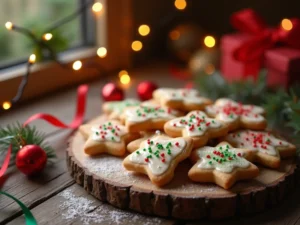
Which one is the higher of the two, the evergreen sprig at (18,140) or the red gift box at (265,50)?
the red gift box at (265,50)

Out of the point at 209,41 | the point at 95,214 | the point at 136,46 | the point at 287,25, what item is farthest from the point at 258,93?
the point at 95,214

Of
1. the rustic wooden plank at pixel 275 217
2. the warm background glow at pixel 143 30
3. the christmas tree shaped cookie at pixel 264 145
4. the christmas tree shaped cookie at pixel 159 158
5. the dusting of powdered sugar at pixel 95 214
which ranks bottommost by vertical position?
the rustic wooden plank at pixel 275 217

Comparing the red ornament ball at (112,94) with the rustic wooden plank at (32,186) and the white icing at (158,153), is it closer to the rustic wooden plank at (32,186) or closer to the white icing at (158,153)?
the rustic wooden plank at (32,186)

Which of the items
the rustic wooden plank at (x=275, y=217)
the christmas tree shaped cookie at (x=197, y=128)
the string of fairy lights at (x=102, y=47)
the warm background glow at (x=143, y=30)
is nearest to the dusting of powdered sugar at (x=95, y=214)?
the rustic wooden plank at (x=275, y=217)

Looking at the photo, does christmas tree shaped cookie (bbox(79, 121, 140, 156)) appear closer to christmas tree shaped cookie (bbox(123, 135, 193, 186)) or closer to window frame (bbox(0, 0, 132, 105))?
christmas tree shaped cookie (bbox(123, 135, 193, 186))

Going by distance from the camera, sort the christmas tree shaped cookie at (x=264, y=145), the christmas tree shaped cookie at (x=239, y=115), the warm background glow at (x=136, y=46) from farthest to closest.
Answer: the warm background glow at (x=136, y=46) → the christmas tree shaped cookie at (x=239, y=115) → the christmas tree shaped cookie at (x=264, y=145)

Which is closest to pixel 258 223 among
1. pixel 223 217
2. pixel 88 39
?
pixel 223 217

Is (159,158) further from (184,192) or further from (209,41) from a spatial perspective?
(209,41)

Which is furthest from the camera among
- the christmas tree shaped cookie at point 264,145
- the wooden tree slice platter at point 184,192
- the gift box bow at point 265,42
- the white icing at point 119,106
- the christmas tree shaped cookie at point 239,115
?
the gift box bow at point 265,42
